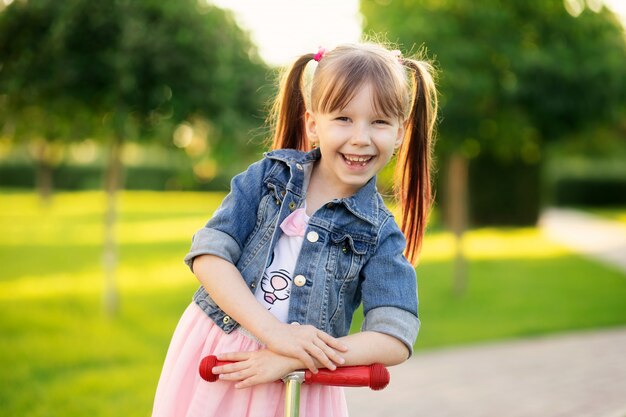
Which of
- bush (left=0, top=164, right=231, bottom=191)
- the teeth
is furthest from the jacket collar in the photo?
bush (left=0, top=164, right=231, bottom=191)

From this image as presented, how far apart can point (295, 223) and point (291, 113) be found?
16.1 inches

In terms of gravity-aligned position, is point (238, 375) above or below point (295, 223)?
below

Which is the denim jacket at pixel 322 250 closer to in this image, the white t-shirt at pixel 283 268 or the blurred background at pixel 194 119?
the white t-shirt at pixel 283 268

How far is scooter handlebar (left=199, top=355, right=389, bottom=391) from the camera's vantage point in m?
1.76

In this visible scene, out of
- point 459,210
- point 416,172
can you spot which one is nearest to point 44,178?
point 459,210

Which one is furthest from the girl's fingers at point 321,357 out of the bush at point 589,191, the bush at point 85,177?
the bush at point 589,191

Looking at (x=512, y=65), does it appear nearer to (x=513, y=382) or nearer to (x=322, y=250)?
(x=513, y=382)

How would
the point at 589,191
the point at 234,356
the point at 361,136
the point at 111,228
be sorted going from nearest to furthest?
the point at 234,356
the point at 361,136
the point at 111,228
the point at 589,191

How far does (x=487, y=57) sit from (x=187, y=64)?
3235 mm

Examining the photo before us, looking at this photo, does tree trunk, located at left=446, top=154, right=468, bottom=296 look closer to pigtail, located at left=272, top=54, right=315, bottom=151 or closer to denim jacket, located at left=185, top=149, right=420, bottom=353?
pigtail, located at left=272, top=54, right=315, bottom=151

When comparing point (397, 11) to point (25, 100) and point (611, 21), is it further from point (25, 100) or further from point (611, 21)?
point (25, 100)

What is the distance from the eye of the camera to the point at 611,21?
920cm

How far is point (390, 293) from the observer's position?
200 cm

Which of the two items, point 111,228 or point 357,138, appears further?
point 111,228
